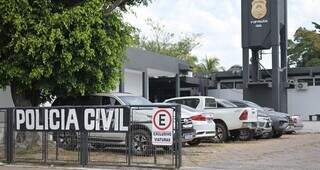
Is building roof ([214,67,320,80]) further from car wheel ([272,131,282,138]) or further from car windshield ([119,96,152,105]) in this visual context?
car windshield ([119,96,152,105])

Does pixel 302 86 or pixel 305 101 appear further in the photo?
pixel 305 101

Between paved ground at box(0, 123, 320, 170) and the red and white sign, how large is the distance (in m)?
0.81

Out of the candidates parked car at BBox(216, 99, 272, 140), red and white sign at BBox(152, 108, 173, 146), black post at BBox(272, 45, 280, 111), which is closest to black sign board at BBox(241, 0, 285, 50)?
black post at BBox(272, 45, 280, 111)


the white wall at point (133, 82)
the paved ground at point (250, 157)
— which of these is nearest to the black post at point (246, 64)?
the white wall at point (133, 82)

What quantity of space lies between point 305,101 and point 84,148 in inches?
1613

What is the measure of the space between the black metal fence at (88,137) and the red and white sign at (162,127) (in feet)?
0.29

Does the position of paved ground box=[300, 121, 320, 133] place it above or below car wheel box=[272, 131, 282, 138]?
below

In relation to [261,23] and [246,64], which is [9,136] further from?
[246,64]

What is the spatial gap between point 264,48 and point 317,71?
13.1 m

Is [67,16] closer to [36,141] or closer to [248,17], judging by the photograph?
[36,141]

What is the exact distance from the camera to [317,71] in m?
51.5

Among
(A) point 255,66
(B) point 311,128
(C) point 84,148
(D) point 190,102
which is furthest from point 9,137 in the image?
(A) point 255,66

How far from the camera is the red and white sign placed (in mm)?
13492

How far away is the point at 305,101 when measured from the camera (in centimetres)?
5291
